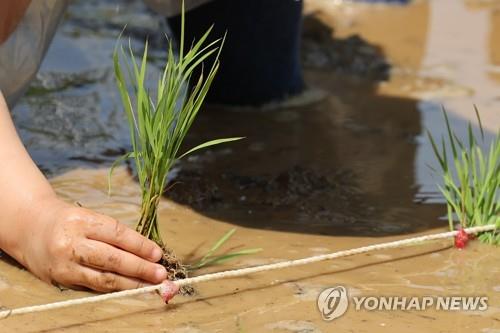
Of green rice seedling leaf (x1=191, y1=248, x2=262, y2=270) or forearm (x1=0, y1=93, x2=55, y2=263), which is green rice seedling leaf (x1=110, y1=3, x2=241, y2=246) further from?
forearm (x1=0, y1=93, x2=55, y2=263)

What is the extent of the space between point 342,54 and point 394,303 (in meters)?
2.18

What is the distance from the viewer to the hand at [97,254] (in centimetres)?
180

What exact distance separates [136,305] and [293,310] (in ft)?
0.92

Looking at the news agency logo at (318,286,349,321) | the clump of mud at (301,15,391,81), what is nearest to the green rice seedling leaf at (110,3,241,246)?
the news agency logo at (318,286,349,321)

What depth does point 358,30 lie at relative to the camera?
4.16 metres

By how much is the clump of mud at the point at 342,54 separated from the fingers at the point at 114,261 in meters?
2.01

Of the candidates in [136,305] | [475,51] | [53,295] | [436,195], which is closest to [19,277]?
[53,295]

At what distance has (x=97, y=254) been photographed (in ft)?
5.88

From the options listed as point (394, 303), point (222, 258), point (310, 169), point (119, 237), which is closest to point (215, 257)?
point (222, 258)

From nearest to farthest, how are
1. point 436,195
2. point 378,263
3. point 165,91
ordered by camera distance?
point 165,91
point 378,263
point 436,195

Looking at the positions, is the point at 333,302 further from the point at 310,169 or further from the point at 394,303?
the point at 310,169

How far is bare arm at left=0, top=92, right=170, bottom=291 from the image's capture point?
1.80 meters

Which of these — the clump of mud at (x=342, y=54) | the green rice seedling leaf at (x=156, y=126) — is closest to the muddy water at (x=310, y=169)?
the clump of mud at (x=342, y=54)

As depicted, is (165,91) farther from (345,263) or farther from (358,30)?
(358,30)
